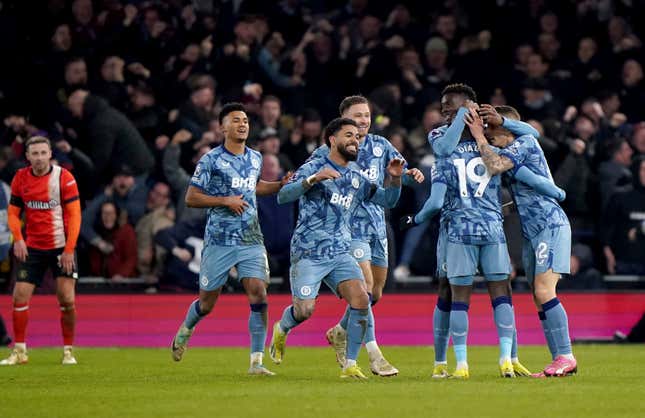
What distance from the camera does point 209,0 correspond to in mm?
23531

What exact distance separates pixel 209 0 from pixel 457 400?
14574 mm

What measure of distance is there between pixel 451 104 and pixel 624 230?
8575 millimetres

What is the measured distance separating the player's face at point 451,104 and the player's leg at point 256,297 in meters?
2.35

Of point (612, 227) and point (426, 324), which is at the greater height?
point (612, 227)

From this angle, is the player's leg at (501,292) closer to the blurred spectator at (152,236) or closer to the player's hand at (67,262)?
the player's hand at (67,262)

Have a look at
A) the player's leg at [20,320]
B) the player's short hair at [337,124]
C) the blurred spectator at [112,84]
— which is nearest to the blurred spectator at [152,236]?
the blurred spectator at [112,84]

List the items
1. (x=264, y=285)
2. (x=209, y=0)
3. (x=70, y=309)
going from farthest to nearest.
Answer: (x=209, y=0) < (x=70, y=309) < (x=264, y=285)

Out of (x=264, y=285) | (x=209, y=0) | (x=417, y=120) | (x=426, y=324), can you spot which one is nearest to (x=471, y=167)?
(x=264, y=285)

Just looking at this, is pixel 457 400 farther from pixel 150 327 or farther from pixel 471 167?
pixel 150 327

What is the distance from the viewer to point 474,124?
12.0 meters

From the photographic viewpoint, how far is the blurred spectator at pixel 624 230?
783 inches

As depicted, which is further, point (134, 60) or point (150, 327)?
point (134, 60)

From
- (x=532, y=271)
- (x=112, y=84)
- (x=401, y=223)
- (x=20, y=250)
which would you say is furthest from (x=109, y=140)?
(x=532, y=271)

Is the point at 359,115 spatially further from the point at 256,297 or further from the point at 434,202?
the point at 256,297
